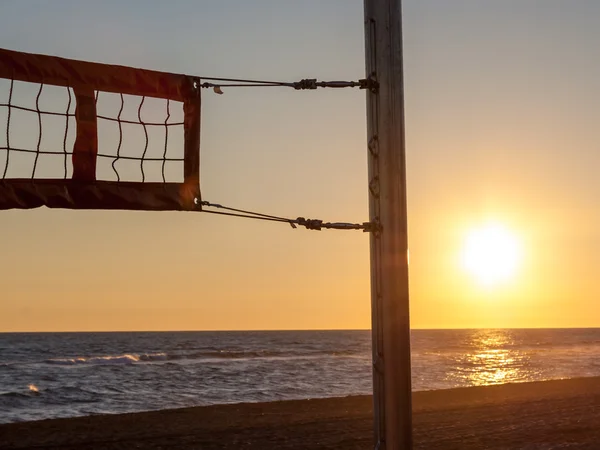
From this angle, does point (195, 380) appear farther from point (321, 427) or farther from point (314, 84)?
point (314, 84)

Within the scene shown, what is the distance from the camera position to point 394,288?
5.12 meters

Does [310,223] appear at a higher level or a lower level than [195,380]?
higher

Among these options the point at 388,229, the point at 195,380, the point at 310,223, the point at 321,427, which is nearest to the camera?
the point at 388,229

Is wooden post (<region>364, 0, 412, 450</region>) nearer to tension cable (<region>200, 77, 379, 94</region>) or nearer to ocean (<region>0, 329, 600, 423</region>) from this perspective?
tension cable (<region>200, 77, 379, 94</region>)

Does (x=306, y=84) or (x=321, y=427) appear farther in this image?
(x=321, y=427)

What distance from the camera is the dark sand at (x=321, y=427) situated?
15.2 m

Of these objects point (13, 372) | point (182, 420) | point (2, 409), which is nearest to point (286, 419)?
point (182, 420)

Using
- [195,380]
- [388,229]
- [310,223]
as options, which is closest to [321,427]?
[310,223]

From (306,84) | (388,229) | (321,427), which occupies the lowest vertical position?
(321,427)

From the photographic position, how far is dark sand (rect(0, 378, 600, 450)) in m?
15.2

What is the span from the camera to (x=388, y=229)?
16.9 ft

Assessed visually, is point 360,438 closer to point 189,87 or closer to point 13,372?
point 189,87

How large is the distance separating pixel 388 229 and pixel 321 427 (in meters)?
12.5

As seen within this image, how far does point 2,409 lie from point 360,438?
15065 millimetres
